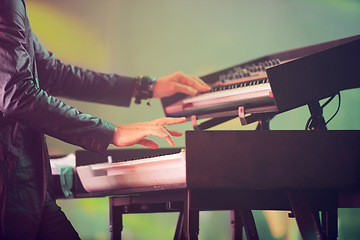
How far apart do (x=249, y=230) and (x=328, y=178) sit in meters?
0.58

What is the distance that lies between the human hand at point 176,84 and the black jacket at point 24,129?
26.3 inches

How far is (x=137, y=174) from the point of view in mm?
1362

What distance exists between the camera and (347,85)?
4.80 ft

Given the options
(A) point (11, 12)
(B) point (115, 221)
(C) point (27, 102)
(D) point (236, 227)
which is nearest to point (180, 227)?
(D) point (236, 227)

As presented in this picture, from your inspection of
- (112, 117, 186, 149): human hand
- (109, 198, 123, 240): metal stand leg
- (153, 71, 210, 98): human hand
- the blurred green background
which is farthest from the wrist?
the blurred green background

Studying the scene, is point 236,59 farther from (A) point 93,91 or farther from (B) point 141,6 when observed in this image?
(A) point 93,91

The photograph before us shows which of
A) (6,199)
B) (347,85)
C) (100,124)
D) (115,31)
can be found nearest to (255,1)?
(115,31)

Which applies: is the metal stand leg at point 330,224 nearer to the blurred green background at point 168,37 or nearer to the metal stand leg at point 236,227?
the metal stand leg at point 236,227

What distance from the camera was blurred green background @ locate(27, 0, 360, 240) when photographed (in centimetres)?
349

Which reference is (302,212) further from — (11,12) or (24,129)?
(11,12)

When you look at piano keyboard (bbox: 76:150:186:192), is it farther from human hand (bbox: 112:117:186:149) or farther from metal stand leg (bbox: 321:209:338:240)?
metal stand leg (bbox: 321:209:338:240)

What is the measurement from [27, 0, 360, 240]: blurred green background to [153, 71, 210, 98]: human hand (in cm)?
159

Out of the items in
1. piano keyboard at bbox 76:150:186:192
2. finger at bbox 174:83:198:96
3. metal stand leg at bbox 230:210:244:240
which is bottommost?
metal stand leg at bbox 230:210:244:240

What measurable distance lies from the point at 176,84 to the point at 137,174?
0.70m
